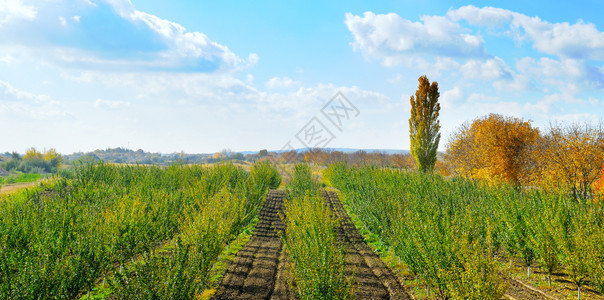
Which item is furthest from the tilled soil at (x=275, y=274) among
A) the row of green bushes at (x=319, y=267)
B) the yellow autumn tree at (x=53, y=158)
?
the yellow autumn tree at (x=53, y=158)

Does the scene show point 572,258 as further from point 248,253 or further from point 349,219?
point 349,219

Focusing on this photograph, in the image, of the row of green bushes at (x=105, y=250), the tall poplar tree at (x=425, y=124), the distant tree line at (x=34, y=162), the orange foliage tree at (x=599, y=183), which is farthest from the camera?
the distant tree line at (x=34, y=162)

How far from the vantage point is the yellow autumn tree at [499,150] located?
29.7 metres

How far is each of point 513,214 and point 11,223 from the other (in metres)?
14.5

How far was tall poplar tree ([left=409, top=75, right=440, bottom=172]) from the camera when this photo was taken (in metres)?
33.5

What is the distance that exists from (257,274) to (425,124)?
26995 millimetres

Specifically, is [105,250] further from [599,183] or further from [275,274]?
[599,183]

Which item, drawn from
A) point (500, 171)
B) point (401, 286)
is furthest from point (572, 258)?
point (500, 171)

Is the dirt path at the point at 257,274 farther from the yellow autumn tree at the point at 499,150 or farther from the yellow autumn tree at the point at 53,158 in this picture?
the yellow autumn tree at the point at 53,158

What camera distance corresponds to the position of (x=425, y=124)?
33.7m

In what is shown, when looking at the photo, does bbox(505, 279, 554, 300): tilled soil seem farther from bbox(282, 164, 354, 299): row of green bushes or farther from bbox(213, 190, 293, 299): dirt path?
bbox(213, 190, 293, 299): dirt path

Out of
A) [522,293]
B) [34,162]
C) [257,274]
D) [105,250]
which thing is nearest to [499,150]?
[522,293]

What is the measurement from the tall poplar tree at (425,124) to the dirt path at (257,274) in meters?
21.5

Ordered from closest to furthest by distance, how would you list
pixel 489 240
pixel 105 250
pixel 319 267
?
pixel 319 267 < pixel 489 240 < pixel 105 250
